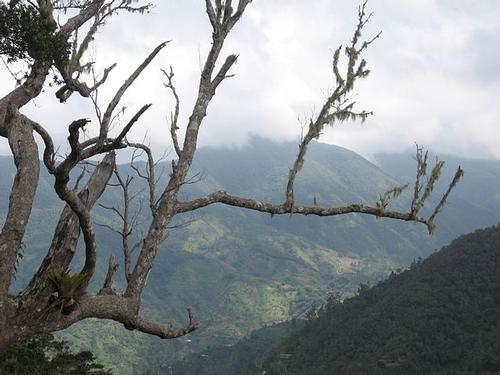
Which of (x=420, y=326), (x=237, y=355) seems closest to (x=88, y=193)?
(x=420, y=326)

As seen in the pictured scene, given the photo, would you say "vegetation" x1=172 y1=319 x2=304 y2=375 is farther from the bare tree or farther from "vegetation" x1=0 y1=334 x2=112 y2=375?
the bare tree

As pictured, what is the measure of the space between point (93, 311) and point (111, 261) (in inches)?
27.3

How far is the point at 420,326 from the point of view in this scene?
9894 centimetres

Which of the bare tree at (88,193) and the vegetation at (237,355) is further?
the vegetation at (237,355)

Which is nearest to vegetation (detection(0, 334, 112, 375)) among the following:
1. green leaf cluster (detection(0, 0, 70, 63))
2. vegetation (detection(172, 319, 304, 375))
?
green leaf cluster (detection(0, 0, 70, 63))

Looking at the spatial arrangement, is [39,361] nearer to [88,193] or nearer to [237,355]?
[88,193]

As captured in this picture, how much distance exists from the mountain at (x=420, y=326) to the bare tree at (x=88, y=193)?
258ft

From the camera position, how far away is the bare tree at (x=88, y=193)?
15.5 feet

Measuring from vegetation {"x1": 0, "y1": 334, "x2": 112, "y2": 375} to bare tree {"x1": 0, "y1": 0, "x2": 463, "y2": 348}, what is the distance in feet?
26.6

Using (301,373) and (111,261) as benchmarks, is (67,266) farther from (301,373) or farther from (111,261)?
(301,373)

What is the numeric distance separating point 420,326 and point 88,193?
4076 inches

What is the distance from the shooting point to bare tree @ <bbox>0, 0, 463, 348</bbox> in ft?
15.5

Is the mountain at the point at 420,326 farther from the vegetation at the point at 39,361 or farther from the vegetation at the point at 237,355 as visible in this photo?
the vegetation at the point at 39,361

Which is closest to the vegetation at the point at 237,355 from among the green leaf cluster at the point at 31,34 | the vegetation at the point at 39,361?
the vegetation at the point at 39,361
